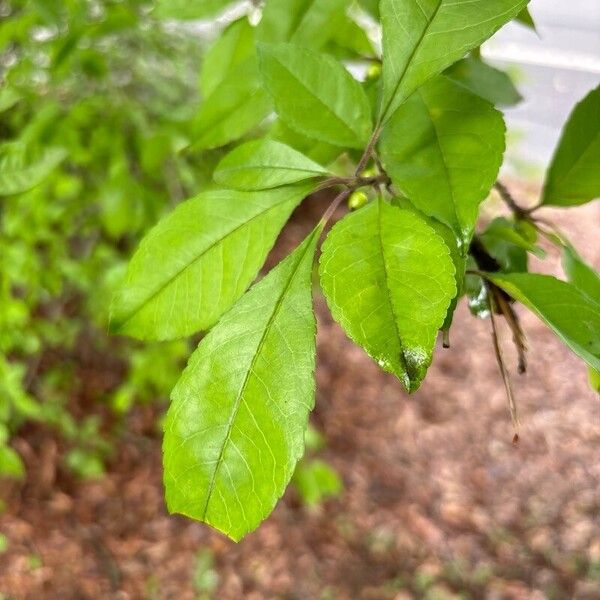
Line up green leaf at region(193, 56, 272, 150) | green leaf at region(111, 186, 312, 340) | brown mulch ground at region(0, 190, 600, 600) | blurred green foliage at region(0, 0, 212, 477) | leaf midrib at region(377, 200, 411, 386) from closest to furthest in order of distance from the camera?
leaf midrib at region(377, 200, 411, 386) < green leaf at region(111, 186, 312, 340) < green leaf at region(193, 56, 272, 150) < blurred green foliage at region(0, 0, 212, 477) < brown mulch ground at region(0, 190, 600, 600)

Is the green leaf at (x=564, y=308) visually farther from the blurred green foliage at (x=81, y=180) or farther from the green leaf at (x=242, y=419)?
the blurred green foliage at (x=81, y=180)

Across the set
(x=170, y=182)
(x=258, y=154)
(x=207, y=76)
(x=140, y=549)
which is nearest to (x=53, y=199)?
(x=170, y=182)

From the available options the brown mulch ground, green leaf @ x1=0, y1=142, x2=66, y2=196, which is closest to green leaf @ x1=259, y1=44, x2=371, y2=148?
green leaf @ x1=0, y1=142, x2=66, y2=196

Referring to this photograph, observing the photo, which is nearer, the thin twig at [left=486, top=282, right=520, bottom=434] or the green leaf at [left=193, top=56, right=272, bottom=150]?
the thin twig at [left=486, top=282, right=520, bottom=434]

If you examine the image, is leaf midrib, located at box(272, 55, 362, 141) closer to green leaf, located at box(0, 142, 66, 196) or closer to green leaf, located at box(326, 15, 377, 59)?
green leaf, located at box(326, 15, 377, 59)

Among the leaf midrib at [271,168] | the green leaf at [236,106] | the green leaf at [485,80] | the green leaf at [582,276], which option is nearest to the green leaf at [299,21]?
the green leaf at [236,106]

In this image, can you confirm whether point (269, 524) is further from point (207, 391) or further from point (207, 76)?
point (207, 391)
